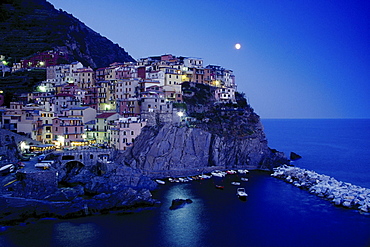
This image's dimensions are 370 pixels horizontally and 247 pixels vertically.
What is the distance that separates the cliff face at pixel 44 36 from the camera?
99812 millimetres

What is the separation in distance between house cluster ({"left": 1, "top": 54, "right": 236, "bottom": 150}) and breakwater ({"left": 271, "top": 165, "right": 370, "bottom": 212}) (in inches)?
840

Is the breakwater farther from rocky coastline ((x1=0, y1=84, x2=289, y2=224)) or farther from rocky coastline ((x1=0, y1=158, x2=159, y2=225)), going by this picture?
rocky coastline ((x1=0, y1=158, x2=159, y2=225))

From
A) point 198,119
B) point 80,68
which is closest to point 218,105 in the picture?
point 198,119

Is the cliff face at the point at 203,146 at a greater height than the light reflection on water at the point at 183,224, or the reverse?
the cliff face at the point at 203,146

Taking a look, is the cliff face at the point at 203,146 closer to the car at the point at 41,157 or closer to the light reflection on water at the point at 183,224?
the light reflection on water at the point at 183,224

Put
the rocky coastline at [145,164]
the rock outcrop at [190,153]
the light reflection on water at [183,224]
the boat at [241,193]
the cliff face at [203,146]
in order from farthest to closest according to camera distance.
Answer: the cliff face at [203,146] → the rock outcrop at [190,153] → the boat at [241,193] → the rocky coastline at [145,164] → the light reflection on water at [183,224]

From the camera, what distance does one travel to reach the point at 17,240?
27.5 metres

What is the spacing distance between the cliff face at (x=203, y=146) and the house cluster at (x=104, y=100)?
3.19m

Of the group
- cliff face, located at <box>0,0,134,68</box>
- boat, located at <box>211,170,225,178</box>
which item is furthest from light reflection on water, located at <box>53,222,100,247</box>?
cliff face, located at <box>0,0,134,68</box>

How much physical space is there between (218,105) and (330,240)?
42051mm

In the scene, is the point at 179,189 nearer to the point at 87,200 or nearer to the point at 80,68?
the point at 87,200

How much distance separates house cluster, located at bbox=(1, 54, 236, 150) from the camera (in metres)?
53.1

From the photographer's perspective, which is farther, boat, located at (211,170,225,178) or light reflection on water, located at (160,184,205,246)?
boat, located at (211,170,225,178)

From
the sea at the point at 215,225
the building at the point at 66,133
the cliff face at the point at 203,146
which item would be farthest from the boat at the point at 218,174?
the building at the point at 66,133
